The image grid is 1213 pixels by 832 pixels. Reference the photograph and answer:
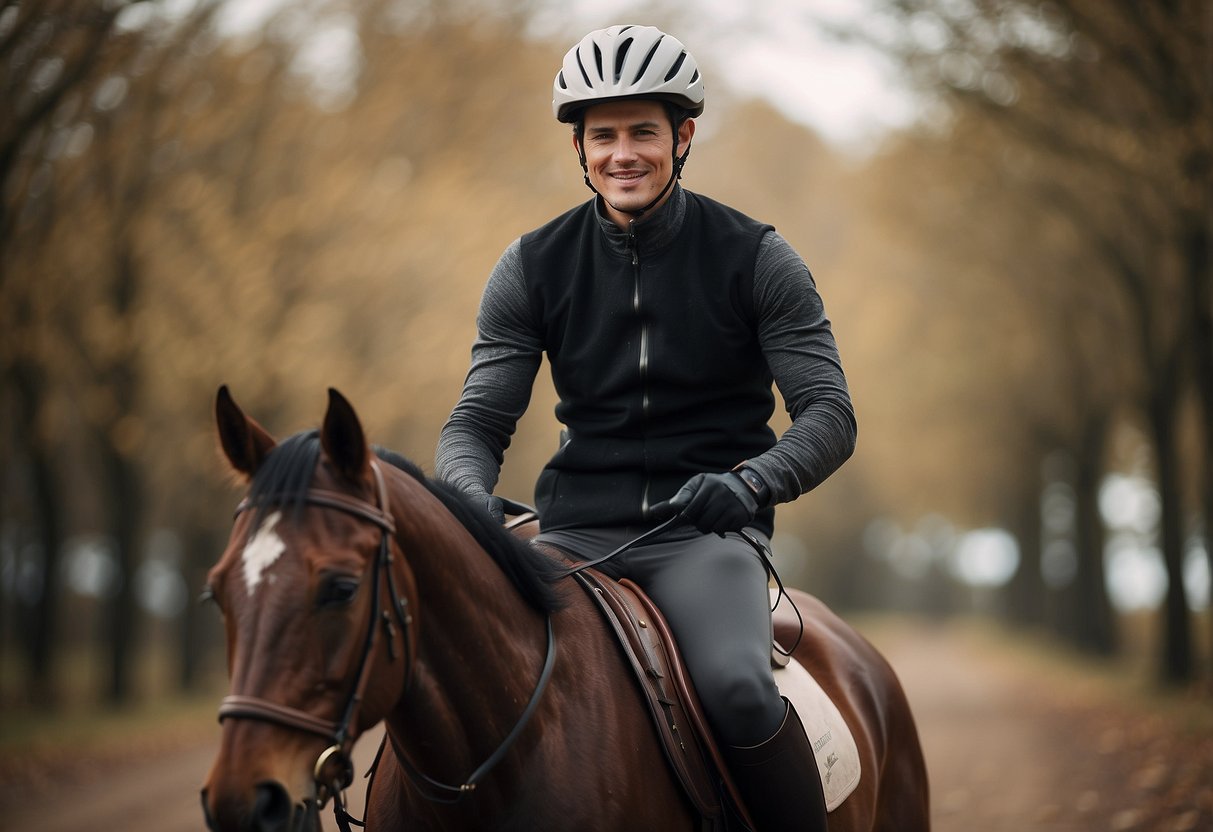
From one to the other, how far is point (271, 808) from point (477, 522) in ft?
3.03

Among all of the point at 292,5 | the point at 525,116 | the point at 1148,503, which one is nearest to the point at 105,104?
the point at 292,5

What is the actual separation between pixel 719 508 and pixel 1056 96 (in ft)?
43.4

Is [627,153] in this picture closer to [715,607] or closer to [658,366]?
[658,366]

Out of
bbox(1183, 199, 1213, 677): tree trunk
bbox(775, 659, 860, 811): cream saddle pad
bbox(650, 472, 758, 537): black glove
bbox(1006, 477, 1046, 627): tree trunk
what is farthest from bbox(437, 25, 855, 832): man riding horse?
bbox(1006, 477, 1046, 627): tree trunk

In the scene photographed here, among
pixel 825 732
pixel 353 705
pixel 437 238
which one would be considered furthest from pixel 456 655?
pixel 437 238

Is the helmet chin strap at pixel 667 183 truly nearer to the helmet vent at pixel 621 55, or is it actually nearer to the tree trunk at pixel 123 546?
the helmet vent at pixel 621 55

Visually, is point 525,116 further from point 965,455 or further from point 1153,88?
point 965,455

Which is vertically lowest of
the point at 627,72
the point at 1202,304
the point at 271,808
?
the point at 271,808

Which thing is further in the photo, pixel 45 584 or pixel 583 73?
pixel 45 584

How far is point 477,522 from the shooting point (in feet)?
10.5

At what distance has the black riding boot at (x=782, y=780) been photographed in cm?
341

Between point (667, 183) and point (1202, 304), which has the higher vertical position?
point (1202, 304)

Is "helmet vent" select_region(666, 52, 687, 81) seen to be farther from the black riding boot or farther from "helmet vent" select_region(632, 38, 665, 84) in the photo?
the black riding boot

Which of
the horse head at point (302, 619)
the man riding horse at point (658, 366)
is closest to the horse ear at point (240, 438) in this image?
the horse head at point (302, 619)
